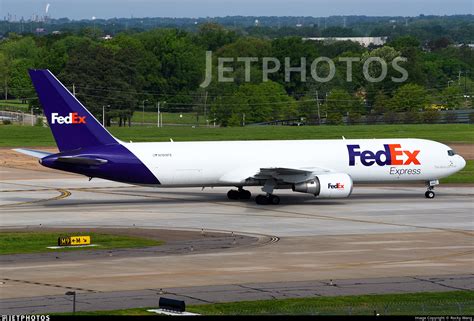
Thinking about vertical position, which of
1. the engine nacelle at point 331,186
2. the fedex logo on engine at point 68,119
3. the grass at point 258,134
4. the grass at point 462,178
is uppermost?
the fedex logo on engine at point 68,119

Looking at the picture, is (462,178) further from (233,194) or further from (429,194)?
(233,194)

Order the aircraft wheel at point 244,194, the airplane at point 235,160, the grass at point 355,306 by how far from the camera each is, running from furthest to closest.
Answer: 1. the aircraft wheel at point 244,194
2. the airplane at point 235,160
3. the grass at point 355,306

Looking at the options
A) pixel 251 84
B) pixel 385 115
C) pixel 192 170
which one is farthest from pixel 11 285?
pixel 251 84

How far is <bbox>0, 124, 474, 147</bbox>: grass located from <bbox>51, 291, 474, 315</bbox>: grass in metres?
88.3

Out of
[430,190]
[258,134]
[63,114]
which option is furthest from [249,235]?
[258,134]

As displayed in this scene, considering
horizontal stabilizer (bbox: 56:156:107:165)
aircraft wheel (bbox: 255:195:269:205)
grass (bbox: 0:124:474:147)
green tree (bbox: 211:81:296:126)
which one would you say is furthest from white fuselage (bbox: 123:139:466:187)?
green tree (bbox: 211:81:296:126)

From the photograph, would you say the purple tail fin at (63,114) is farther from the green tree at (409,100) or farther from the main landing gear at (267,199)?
the green tree at (409,100)

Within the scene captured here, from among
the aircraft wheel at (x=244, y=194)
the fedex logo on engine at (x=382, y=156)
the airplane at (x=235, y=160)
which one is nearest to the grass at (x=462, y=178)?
the airplane at (x=235, y=160)

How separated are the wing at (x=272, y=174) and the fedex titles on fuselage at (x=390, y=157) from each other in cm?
213

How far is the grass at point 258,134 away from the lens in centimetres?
13225

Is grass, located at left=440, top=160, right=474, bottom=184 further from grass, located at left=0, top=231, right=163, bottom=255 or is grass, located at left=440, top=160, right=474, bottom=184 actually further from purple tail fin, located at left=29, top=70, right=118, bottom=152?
grass, located at left=0, top=231, right=163, bottom=255

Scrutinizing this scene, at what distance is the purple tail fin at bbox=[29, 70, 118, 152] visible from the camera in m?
66.6

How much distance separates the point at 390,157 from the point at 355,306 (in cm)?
3440

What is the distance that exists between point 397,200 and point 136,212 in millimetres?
17030
